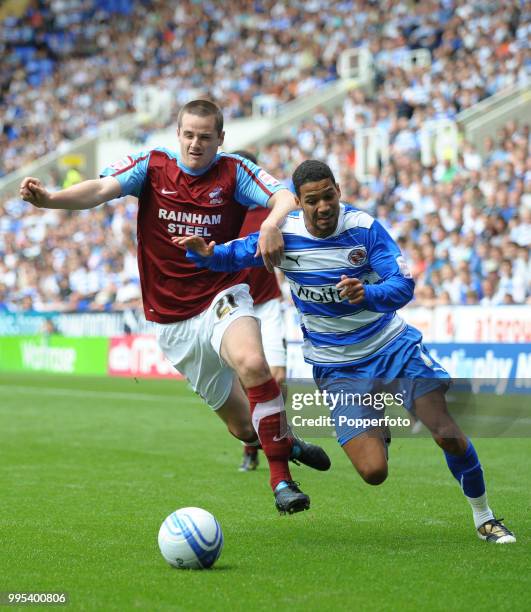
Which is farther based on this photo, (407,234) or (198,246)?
(407,234)

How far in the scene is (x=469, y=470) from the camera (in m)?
5.99

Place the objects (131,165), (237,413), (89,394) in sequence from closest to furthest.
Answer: (131,165) < (237,413) < (89,394)

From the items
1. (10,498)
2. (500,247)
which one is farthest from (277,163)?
(10,498)

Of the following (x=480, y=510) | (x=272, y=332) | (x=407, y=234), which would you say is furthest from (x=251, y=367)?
(x=407, y=234)

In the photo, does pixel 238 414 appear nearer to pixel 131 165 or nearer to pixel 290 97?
pixel 131 165

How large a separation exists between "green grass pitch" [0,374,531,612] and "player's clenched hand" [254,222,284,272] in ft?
5.12

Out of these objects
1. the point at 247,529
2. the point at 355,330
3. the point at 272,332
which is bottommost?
the point at 247,529

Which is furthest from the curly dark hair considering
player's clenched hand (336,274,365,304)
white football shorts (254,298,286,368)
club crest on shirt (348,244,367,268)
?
white football shorts (254,298,286,368)

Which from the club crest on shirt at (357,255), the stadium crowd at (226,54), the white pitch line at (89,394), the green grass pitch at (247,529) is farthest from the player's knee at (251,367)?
the stadium crowd at (226,54)

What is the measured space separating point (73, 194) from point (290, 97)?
22.9 metres

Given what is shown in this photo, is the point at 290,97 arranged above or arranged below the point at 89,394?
above

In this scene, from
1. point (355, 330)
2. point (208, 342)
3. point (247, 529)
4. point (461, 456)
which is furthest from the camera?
point (208, 342)

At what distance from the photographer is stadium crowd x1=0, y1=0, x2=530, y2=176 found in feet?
72.4

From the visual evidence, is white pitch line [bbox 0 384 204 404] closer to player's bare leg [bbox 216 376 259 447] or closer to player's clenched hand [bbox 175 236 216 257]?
player's bare leg [bbox 216 376 259 447]
